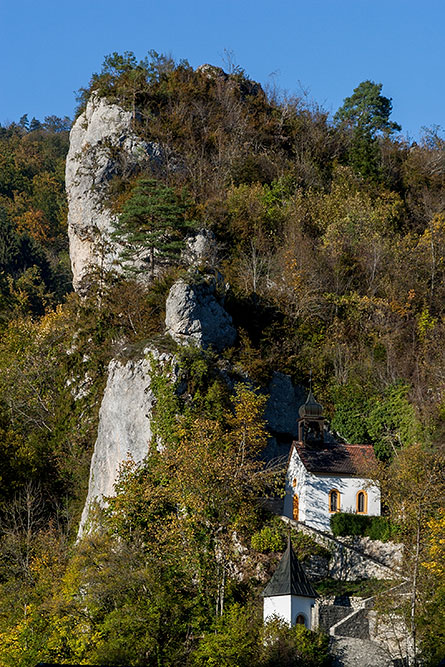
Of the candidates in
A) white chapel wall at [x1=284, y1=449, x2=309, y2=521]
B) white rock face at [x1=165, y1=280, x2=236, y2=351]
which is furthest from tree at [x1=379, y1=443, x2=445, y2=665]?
white rock face at [x1=165, y1=280, x2=236, y2=351]

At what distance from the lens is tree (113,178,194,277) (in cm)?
4722

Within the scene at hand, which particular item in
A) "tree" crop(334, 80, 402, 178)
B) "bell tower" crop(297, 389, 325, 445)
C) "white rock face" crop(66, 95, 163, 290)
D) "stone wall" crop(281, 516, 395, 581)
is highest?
"tree" crop(334, 80, 402, 178)

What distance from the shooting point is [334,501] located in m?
39.5

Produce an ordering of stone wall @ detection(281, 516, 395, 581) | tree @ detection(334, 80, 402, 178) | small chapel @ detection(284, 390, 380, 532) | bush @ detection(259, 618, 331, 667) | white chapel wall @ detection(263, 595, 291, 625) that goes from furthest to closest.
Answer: tree @ detection(334, 80, 402, 178) → small chapel @ detection(284, 390, 380, 532) → stone wall @ detection(281, 516, 395, 581) → white chapel wall @ detection(263, 595, 291, 625) → bush @ detection(259, 618, 331, 667)

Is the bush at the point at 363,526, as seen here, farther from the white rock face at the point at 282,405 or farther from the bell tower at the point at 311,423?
the white rock face at the point at 282,405

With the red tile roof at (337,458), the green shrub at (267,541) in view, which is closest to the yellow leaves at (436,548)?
the green shrub at (267,541)

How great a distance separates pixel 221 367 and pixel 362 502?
25.3 feet

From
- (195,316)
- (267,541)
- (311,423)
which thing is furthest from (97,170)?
(267,541)

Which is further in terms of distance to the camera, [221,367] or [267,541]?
[221,367]

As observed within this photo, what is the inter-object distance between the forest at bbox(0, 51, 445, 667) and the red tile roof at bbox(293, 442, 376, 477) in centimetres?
121

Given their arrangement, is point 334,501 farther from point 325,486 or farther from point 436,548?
point 436,548

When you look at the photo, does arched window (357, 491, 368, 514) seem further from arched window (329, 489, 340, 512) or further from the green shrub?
the green shrub

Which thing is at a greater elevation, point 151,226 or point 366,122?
point 366,122

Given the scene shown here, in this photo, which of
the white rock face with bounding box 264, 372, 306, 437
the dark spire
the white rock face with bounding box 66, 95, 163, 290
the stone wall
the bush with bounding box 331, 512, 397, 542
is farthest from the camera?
the white rock face with bounding box 66, 95, 163, 290
